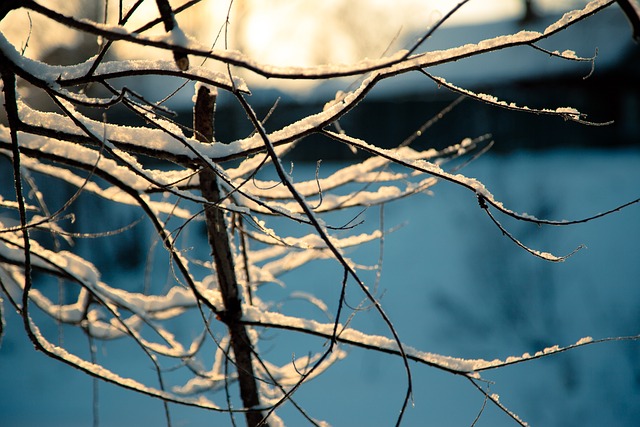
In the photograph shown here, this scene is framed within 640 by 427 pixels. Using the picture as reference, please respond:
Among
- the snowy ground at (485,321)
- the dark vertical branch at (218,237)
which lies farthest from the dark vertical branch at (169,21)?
the snowy ground at (485,321)

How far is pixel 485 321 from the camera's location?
10305 millimetres

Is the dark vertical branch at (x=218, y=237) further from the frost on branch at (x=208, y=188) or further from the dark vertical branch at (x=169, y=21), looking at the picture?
the dark vertical branch at (x=169, y=21)

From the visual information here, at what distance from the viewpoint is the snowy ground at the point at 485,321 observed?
944 centimetres

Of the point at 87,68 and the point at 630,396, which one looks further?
the point at 630,396

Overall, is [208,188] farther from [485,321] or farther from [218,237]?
[485,321]

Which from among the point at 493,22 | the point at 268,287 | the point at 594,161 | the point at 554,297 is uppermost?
the point at 493,22

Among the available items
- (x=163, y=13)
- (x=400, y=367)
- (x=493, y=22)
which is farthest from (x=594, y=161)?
(x=163, y=13)

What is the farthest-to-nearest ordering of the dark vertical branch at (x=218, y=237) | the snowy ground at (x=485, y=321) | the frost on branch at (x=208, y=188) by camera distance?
1. the snowy ground at (x=485, y=321)
2. the dark vertical branch at (x=218, y=237)
3. the frost on branch at (x=208, y=188)

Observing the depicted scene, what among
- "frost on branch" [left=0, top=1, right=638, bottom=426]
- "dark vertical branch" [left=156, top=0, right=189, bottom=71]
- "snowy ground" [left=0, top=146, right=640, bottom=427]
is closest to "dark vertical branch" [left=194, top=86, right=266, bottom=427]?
"frost on branch" [left=0, top=1, right=638, bottom=426]

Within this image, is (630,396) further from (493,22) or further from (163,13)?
(493,22)

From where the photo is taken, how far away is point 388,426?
9500 millimetres

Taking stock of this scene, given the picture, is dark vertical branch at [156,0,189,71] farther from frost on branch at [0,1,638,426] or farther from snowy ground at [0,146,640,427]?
snowy ground at [0,146,640,427]

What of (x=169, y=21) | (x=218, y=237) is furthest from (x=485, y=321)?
(x=169, y=21)

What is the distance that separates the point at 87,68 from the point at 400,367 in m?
10.1
